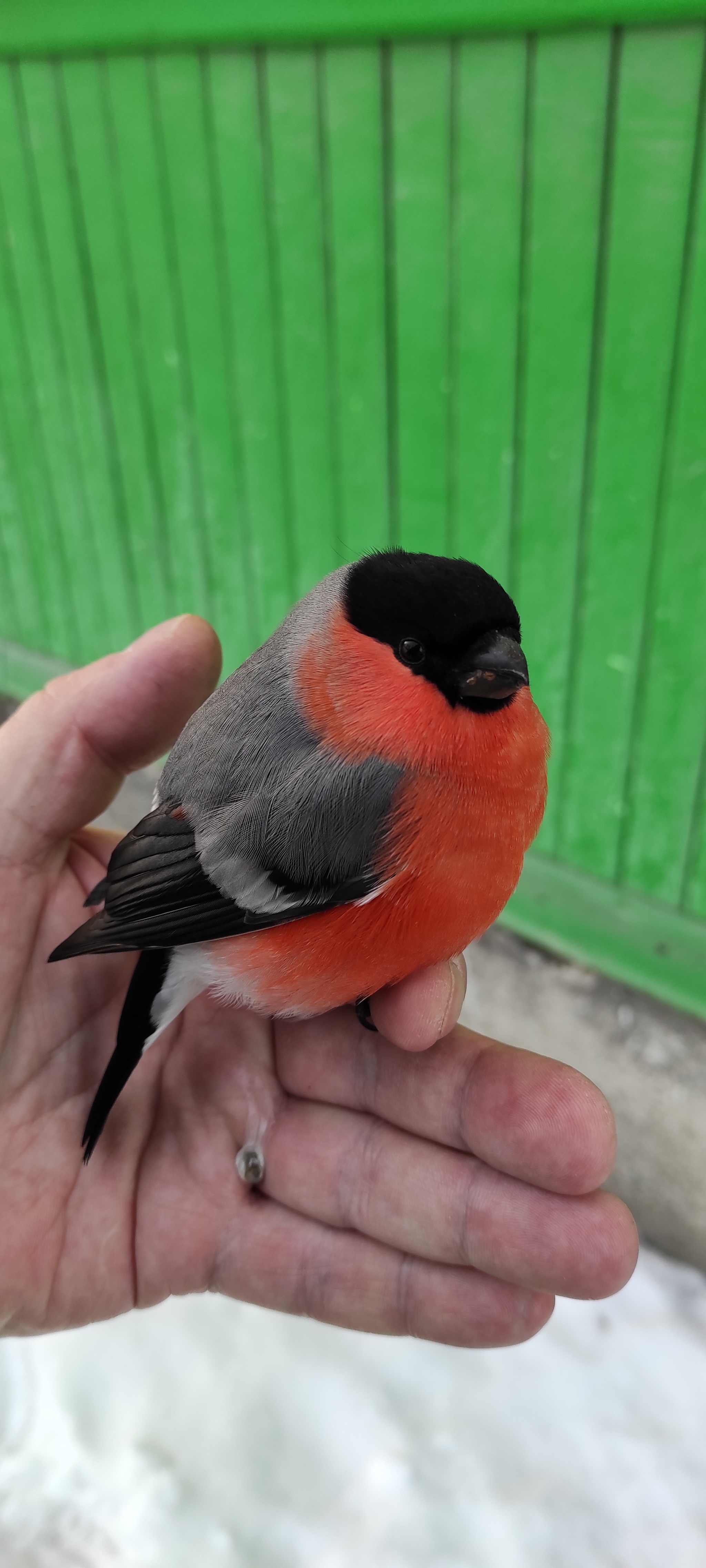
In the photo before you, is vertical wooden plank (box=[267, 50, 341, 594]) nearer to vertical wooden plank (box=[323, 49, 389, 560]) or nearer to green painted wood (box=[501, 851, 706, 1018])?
vertical wooden plank (box=[323, 49, 389, 560])

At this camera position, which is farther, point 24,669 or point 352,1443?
point 24,669

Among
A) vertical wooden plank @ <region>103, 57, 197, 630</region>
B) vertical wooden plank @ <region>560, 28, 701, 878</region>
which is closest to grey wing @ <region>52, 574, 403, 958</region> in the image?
vertical wooden plank @ <region>560, 28, 701, 878</region>

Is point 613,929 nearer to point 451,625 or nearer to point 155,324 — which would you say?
point 451,625

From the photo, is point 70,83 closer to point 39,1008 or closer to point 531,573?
point 531,573

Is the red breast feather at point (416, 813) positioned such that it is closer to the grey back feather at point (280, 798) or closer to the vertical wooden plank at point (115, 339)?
the grey back feather at point (280, 798)

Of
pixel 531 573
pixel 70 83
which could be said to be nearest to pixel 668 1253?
pixel 531 573

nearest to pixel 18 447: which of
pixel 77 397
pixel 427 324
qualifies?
pixel 77 397
